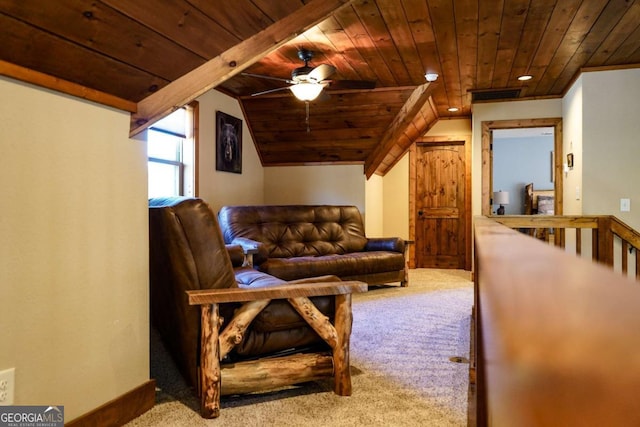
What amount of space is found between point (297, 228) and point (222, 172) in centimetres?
106

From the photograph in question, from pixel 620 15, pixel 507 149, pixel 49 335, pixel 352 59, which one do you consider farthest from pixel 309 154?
pixel 507 149

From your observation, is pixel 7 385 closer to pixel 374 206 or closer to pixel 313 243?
pixel 313 243

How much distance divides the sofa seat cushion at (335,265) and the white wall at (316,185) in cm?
100

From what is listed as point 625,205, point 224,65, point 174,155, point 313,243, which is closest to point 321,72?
point 224,65

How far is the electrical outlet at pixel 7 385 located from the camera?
4.98 feet

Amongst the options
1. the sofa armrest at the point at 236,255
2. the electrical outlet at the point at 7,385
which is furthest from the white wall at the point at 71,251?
the sofa armrest at the point at 236,255

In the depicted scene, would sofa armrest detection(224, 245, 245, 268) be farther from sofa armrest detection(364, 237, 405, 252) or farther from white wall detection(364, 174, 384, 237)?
white wall detection(364, 174, 384, 237)

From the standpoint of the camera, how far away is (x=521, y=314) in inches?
12.4

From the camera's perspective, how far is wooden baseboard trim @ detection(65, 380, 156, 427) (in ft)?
5.97

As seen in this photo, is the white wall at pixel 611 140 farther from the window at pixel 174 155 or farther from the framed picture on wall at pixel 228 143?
the window at pixel 174 155

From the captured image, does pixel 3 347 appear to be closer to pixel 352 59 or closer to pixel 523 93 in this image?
pixel 352 59

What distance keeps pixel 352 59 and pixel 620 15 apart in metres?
2.02

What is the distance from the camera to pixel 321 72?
3381 millimetres

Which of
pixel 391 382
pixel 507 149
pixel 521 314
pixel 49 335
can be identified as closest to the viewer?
pixel 521 314
